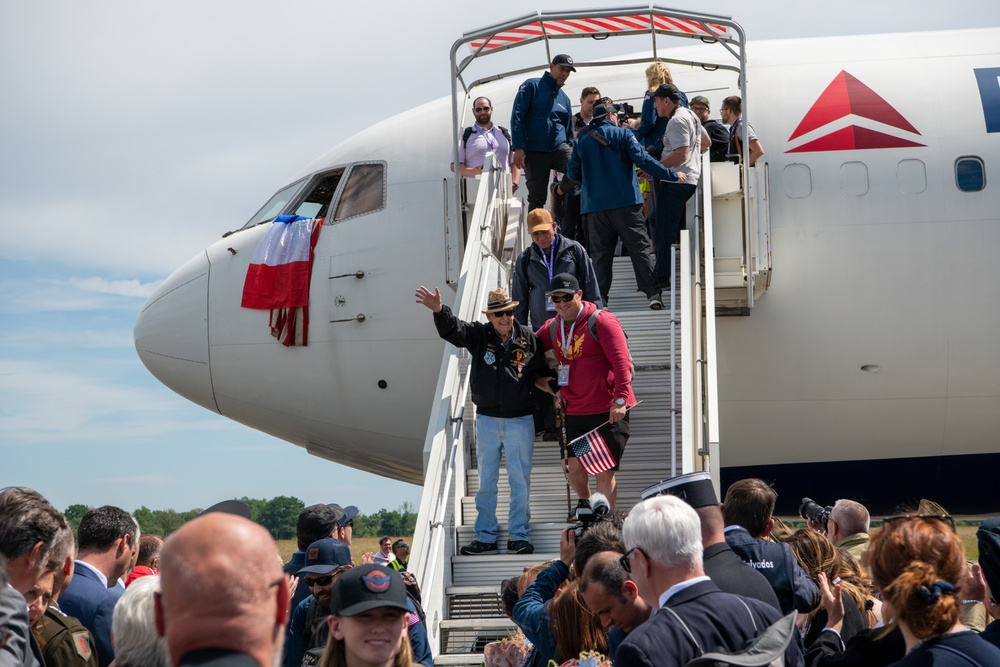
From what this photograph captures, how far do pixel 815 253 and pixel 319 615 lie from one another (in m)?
6.99

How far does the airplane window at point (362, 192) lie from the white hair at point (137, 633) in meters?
8.47

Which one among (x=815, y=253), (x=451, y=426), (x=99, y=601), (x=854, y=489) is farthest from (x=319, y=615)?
(x=854, y=489)

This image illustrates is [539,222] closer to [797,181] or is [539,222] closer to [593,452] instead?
[593,452]

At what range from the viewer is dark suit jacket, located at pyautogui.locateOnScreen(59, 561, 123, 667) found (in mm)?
4408

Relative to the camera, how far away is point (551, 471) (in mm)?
8695

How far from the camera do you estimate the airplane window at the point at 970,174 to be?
1045cm

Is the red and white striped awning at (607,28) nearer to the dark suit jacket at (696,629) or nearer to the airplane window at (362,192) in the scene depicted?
the airplane window at (362,192)

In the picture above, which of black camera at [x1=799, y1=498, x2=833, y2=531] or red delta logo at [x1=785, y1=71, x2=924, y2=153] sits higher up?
red delta logo at [x1=785, y1=71, x2=924, y2=153]

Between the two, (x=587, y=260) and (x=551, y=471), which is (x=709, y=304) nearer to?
(x=587, y=260)

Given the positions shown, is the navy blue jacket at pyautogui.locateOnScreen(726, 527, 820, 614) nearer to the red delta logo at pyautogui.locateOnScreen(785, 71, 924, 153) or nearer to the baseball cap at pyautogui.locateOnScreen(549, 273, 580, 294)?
the baseball cap at pyautogui.locateOnScreen(549, 273, 580, 294)

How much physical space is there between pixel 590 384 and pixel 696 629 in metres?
4.19

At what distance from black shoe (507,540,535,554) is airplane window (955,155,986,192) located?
5.72 meters

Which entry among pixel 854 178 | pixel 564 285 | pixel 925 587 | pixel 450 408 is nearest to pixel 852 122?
pixel 854 178

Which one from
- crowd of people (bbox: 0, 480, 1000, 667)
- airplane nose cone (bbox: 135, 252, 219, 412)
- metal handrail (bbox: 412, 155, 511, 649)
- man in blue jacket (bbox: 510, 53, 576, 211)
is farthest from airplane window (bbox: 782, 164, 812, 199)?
crowd of people (bbox: 0, 480, 1000, 667)
